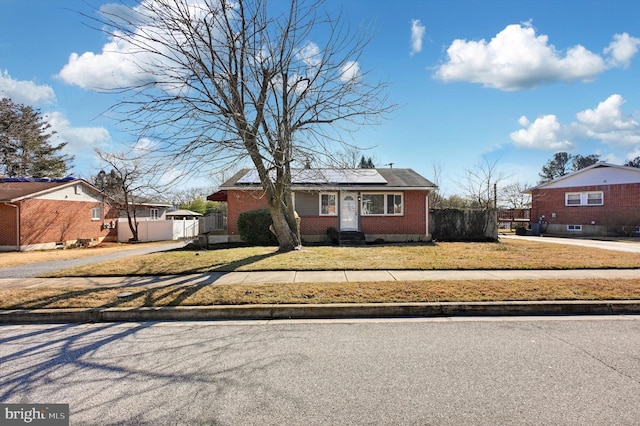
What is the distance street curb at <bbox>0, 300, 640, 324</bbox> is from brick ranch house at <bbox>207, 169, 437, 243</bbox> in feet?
36.1

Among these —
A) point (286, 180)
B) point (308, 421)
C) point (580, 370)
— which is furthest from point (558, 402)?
point (286, 180)

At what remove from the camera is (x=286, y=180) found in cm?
1138

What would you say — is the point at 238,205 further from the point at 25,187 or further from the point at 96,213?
the point at 96,213

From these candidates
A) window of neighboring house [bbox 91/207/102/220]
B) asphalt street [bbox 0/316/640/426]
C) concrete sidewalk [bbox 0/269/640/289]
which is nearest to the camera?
asphalt street [bbox 0/316/640/426]

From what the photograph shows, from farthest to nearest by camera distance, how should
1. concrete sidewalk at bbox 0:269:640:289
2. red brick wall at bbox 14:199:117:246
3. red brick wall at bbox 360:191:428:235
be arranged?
1. red brick wall at bbox 14:199:117:246
2. red brick wall at bbox 360:191:428:235
3. concrete sidewalk at bbox 0:269:640:289

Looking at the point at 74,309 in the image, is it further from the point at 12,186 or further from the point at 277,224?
the point at 12,186

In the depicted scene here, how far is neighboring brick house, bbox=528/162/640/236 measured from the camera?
73.4 feet

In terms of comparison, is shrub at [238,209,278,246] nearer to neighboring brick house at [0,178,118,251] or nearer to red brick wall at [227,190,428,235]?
red brick wall at [227,190,428,235]

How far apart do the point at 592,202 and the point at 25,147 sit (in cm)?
4550

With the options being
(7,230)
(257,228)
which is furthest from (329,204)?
(7,230)

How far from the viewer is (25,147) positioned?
27.5 meters

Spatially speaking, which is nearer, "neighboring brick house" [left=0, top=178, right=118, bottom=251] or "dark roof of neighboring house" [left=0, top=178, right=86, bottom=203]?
"neighboring brick house" [left=0, top=178, right=118, bottom=251]

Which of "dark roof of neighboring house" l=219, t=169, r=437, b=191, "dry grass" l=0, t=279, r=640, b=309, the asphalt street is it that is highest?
"dark roof of neighboring house" l=219, t=169, r=437, b=191

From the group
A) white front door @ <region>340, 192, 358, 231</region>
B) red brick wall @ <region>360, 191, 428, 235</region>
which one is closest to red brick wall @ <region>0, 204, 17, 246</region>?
white front door @ <region>340, 192, 358, 231</region>
